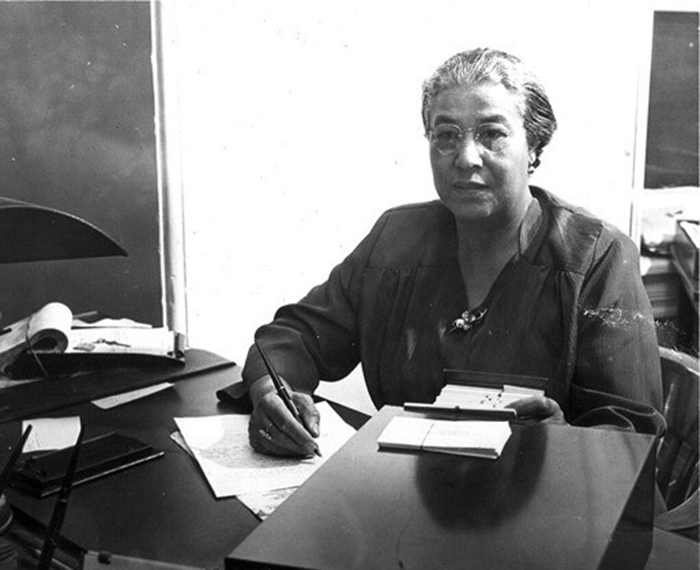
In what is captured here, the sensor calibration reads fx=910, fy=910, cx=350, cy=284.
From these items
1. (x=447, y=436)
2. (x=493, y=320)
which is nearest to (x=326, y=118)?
(x=493, y=320)

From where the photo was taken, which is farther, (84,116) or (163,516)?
(84,116)

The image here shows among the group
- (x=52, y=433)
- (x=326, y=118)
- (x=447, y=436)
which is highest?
(x=326, y=118)

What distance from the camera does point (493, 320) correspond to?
1.09 metres

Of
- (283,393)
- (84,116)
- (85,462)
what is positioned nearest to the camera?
(85,462)

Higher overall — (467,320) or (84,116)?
(84,116)

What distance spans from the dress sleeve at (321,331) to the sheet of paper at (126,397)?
0.14 meters

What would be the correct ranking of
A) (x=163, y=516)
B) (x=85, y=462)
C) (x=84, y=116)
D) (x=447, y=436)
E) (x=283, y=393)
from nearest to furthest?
(x=447, y=436) < (x=163, y=516) < (x=85, y=462) < (x=283, y=393) < (x=84, y=116)

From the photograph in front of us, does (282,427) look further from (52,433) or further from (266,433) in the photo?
(52,433)

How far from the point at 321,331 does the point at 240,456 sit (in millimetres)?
311

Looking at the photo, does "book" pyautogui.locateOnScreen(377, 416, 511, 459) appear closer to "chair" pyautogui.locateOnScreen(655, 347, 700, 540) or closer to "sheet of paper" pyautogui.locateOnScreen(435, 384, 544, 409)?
"sheet of paper" pyautogui.locateOnScreen(435, 384, 544, 409)

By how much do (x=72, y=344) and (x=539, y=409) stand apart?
2.30 feet

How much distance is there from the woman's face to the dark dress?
0.15 ft

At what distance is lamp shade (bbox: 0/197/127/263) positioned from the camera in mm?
882

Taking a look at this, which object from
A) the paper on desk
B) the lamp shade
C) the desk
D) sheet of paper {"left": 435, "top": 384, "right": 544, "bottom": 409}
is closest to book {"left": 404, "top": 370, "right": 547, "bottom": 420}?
sheet of paper {"left": 435, "top": 384, "right": 544, "bottom": 409}
